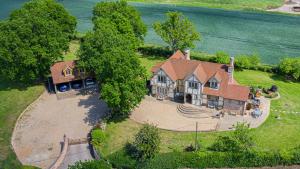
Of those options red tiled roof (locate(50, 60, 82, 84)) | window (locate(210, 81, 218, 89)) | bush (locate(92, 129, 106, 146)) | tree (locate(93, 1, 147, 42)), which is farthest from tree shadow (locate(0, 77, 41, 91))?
window (locate(210, 81, 218, 89))

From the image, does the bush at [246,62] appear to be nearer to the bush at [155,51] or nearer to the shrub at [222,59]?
the shrub at [222,59]

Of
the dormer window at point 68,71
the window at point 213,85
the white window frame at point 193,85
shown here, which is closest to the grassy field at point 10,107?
the dormer window at point 68,71

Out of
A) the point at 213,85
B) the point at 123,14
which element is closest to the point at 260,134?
the point at 213,85

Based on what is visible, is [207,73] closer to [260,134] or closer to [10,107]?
[260,134]

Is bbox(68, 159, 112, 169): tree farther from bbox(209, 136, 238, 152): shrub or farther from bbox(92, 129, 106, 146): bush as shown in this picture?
bbox(209, 136, 238, 152): shrub

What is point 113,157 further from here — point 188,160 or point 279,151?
point 279,151

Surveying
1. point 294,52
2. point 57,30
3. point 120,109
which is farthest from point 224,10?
point 120,109
